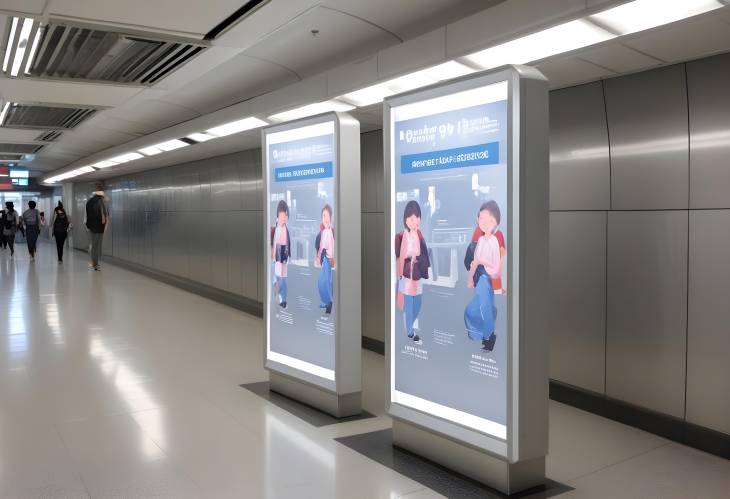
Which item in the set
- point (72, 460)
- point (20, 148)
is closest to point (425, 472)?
point (72, 460)

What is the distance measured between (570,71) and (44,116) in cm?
873

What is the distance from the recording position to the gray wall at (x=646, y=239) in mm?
4707

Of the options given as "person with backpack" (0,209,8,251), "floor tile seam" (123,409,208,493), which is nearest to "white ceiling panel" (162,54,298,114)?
"floor tile seam" (123,409,208,493)

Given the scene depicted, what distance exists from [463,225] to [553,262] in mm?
2244

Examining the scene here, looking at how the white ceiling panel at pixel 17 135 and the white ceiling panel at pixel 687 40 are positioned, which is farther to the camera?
the white ceiling panel at pixel 17 135

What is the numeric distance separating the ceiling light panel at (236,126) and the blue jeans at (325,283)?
2836 millimetres

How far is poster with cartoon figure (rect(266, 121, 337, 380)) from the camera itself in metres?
5.43

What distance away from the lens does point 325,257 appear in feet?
17.9

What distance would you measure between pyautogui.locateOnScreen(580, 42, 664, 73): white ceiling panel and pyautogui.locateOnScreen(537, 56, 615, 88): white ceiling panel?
85 millimetres

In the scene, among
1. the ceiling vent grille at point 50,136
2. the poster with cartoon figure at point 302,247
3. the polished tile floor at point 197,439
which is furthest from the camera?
the ceiling vent grille at point 50,136

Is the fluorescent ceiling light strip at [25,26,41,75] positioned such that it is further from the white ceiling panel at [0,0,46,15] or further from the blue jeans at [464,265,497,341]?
the blue jeans at [464,265,497,341]

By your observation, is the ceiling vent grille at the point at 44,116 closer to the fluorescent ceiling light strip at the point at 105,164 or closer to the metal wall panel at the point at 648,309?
the fluorescent ceiling light strip at the point at 105,164

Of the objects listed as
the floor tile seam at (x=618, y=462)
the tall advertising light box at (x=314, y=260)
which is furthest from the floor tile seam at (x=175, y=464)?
the floor tile seam at (x=618, y=462)

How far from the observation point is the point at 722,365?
467 centimetres
